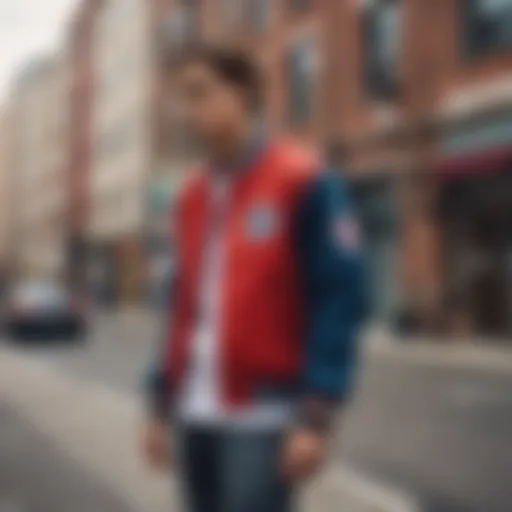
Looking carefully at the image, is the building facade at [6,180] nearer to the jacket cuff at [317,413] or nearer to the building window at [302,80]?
the building window at [302,80]

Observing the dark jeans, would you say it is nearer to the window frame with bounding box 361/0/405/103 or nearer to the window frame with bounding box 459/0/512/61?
the window frame with bounding box 459/0/512/61

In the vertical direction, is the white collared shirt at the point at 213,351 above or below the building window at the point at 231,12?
below

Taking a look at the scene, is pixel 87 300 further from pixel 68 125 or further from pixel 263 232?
pixel 263 232

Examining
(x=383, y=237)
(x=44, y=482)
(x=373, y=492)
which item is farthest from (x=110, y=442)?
(x=383, y=237)

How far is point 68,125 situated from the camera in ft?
136

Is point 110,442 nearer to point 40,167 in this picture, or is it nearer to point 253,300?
point 253,300

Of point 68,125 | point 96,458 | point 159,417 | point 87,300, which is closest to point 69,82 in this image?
point 68,125

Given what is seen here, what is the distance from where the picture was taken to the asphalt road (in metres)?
4.33

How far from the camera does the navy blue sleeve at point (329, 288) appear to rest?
5.70ft

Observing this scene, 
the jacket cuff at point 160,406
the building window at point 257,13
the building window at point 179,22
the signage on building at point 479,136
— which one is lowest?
the jacket cuff at point 160,406

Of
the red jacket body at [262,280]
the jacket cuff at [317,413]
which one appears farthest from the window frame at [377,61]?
the jacket cuff at [317,413]

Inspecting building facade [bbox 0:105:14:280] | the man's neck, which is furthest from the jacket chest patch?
building facade [bbox 0:105:14:280]

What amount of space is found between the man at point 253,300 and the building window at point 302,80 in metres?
18.9

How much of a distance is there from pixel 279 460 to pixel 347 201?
1.53 ft
